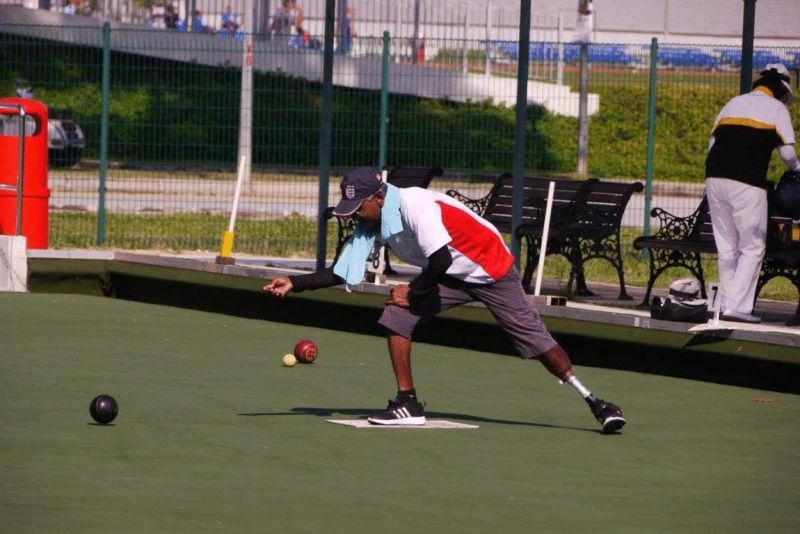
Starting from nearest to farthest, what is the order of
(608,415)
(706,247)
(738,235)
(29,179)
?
(608,415)
(738,235)
(706,247)
(29,179)

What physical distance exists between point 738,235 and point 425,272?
3.98 meters

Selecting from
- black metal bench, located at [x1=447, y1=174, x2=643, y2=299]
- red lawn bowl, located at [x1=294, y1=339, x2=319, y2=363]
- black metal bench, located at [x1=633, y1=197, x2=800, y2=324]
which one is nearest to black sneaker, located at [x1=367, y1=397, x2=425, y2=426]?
red lawn bowl, located at [x1=294, y1=339, x2=319, y2=363]

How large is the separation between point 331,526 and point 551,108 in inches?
631

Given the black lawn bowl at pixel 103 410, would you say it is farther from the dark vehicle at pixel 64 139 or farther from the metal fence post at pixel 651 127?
the dark vehicle at pixel 64 139

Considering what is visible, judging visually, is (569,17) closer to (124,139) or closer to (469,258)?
(124,139)

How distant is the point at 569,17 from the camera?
4797 cm

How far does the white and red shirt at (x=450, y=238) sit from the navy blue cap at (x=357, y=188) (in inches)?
6.5

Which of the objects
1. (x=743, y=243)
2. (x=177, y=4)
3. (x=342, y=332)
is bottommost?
(x=342, y=332)

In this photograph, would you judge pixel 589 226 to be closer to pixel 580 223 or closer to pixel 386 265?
pixel 580 223

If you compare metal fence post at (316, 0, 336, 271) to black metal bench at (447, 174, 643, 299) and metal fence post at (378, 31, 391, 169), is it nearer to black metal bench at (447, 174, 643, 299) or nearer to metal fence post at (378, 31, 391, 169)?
black metal bench at (447, 174, 643, 299)

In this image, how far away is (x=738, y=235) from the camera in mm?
12227

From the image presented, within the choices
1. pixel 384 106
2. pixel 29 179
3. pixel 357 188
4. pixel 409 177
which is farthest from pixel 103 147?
pixel 357 188

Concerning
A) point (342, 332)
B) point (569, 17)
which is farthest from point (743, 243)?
point (569, 17)

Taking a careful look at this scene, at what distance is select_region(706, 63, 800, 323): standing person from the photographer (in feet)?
39.5
